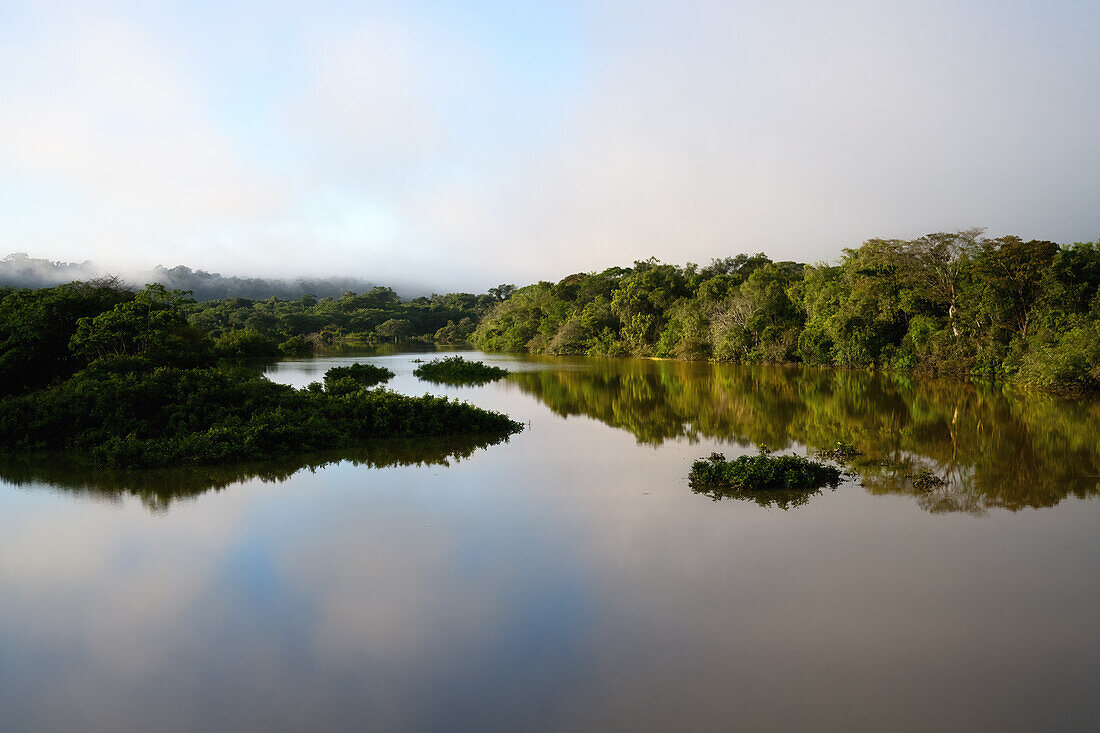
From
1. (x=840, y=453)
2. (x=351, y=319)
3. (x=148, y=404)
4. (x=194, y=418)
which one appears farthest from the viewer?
(x=351, y=319)

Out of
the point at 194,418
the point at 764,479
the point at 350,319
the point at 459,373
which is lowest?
the point at 459,373

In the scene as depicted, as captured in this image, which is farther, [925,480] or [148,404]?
[148,404]

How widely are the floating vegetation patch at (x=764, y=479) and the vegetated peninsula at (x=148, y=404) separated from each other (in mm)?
5149

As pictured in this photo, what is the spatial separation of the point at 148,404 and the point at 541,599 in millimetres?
9022

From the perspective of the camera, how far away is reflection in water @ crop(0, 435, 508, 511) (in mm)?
8492

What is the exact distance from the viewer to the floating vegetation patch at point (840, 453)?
1029cm

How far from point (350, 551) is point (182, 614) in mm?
1521

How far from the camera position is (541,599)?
5203 mm

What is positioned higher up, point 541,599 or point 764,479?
point 764,479

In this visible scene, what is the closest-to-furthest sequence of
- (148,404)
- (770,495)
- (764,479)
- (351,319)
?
(770,495), (764,479), (148,404), (351,319)

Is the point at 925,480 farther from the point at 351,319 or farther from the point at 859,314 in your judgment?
the point at 351,319

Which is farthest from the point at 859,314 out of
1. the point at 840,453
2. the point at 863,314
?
the point at 840,453

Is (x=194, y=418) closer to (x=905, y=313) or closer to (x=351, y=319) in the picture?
(x=905, y=313)

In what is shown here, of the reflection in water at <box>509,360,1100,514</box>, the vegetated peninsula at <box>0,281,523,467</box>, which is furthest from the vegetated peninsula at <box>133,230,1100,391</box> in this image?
the vegetated peninsula at <box>0,281,523,467</box>
